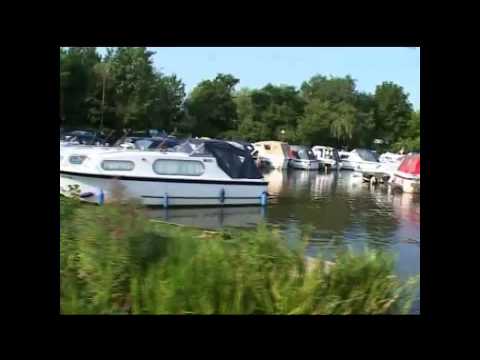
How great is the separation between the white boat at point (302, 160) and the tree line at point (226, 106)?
8993mm

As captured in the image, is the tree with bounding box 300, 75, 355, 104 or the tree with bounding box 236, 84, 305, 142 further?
the tree with bounding box 300, 75, 355, 104

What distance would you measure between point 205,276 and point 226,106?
2104 inches

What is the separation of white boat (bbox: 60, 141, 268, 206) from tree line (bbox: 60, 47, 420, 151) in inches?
768

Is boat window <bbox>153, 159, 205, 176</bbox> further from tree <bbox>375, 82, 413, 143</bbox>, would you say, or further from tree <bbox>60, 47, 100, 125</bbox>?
tree <bbox>375, 82, 413, 143</bbox>

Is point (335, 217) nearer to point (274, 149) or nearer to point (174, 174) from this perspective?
point (174, 174)

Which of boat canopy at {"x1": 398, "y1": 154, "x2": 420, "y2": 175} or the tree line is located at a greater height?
the tree line

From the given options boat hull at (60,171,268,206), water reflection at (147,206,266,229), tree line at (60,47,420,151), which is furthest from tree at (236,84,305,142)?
water reflection at (147,206,266,229)

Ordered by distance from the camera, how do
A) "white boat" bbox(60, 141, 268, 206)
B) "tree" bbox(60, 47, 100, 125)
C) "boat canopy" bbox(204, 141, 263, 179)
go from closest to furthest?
"white boat" bbox(60, 141, 268, 206)
"boat canopy" bbox(204, 141, 263, 179)
"tree" bbox(60, 47, 100, 125)

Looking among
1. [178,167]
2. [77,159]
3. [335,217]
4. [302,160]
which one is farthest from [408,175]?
[302,160]

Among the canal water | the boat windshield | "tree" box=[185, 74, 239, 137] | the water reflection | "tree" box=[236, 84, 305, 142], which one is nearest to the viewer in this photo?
the canal water

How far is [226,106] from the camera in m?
57.1

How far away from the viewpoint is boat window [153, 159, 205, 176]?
53.1 ft

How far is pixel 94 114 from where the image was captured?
44.9 m

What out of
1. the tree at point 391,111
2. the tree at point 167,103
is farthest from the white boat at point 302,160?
the tree at point 391,111
